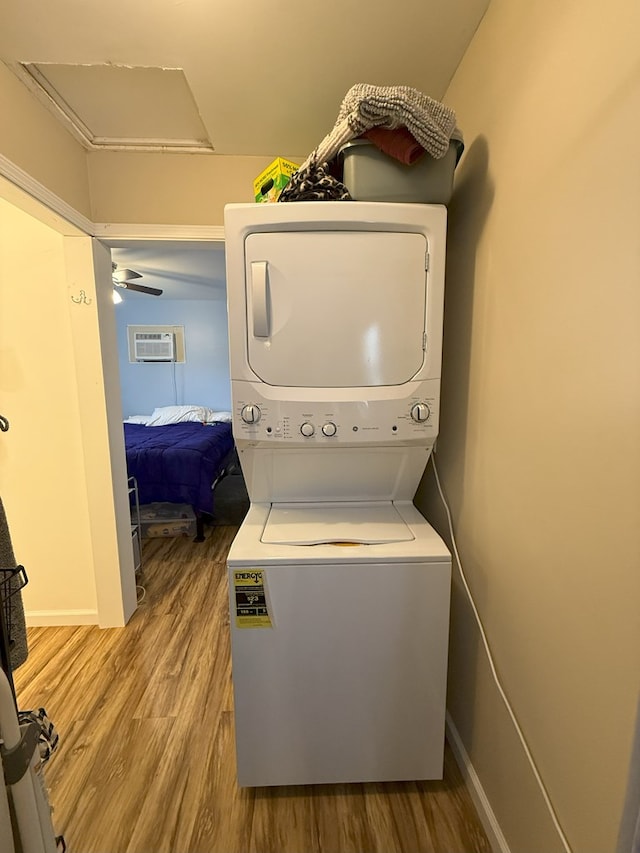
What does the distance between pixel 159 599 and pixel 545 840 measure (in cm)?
205

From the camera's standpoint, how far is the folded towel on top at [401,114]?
99 cm

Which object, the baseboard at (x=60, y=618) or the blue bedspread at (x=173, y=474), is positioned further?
the blue bedspread at (x=173, y=474)

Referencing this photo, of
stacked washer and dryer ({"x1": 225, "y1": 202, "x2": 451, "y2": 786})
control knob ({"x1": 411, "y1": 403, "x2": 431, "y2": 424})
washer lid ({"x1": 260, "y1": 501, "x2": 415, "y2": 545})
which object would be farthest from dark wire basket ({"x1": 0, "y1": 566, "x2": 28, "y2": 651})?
control knob ({"x1": 411, "y1": 403, "x2": 431, "y2": 424})

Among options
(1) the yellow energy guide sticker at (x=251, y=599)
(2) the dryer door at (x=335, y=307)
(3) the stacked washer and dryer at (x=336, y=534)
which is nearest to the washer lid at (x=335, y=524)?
(3) the stacked washer and dryer at (x=336, y=534)

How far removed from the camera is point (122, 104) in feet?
4.87

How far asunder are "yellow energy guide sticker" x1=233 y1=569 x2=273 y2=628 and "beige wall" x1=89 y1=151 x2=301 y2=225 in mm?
1547

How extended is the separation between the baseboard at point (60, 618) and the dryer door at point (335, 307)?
1.81 metres

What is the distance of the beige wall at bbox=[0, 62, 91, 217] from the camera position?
1309mm

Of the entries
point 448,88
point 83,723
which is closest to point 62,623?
point 83,723

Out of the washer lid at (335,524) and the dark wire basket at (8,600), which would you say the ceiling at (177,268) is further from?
the dark wire basket at (8,600)

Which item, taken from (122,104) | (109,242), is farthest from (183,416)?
(122,104)

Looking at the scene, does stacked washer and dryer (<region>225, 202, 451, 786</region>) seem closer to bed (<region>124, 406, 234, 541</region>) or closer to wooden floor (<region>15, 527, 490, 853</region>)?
wooden floor (<region>15, 527, 490, 853</region>)

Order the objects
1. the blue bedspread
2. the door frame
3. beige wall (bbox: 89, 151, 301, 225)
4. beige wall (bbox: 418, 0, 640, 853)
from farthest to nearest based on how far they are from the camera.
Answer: the blue bedspread
beige wall (bbox: 89, 151, 301, 225)
the door frame
beige wall (bbox: 418, 0, 640, 853)

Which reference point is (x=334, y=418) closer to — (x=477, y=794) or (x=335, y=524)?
(x=335, y=524)
